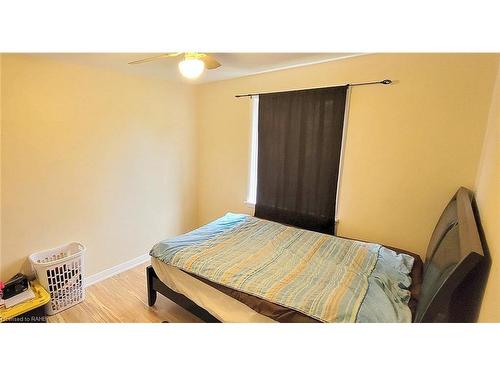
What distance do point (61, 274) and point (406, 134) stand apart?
306 cm

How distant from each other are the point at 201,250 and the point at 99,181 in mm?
1314

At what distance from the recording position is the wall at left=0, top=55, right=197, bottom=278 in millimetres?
1798

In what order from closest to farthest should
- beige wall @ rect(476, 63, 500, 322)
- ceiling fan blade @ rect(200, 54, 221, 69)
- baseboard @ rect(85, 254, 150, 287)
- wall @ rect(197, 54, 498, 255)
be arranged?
beige wall @ rect(476, 63, 500, 322) → ceiling fan blade @ rect(200, 54, 221, 69) → wall @ rect(197, 54, 498, 255) → baseboard @ rect(85, 254, 150, 287)

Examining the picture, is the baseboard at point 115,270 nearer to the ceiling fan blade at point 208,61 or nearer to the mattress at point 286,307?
the mattress at point 286,307

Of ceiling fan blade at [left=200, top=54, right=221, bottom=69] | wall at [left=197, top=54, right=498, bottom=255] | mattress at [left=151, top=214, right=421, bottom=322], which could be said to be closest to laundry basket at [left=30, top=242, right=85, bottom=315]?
mattress at [left=151, top=214, right=421, bottom=322]

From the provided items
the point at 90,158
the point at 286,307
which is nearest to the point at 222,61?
the point at 90,158

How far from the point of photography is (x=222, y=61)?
2102mm

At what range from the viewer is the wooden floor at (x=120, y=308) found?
1859 millimetres

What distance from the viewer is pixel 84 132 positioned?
212 cm

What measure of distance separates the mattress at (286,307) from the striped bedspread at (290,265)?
0.03m

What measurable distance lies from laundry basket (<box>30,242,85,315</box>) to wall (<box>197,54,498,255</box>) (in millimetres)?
2467

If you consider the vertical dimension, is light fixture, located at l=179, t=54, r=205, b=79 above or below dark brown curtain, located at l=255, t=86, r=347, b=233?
above

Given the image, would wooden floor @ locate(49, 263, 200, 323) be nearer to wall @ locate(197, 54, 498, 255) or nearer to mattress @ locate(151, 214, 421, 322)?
mattress @ locate(151, 214, 421, 322)
